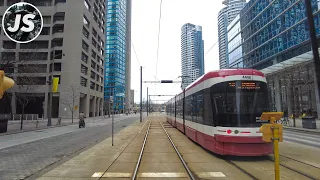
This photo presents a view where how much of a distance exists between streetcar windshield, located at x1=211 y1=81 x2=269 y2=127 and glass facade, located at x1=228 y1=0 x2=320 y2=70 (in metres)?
18.4

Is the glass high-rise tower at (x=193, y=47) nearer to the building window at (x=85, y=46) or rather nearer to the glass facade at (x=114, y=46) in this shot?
the building window at (x=85, y=46)

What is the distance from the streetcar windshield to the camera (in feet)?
25.3

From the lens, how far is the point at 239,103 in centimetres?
788

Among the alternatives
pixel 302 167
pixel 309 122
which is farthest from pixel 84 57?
pixel 302 167

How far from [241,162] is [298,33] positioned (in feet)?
110

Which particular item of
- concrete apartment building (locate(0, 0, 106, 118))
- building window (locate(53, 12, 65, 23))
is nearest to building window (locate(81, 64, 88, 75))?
concrete apartment building (locate(0, 0, 106, 118))

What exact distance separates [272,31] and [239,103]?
3907 centimetres

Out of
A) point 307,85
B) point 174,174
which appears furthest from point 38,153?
point 307,85

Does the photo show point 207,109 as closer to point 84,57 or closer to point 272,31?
point 272,31

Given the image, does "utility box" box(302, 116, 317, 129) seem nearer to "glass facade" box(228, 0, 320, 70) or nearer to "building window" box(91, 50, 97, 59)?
"glass facade" box(228, 0, 320, 70)

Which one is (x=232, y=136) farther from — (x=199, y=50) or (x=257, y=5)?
(x=257, y=5)

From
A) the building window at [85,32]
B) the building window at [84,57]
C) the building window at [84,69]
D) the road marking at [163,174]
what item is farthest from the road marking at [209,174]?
the building window at [85,32]

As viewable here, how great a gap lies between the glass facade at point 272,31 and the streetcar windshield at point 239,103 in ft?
60.4

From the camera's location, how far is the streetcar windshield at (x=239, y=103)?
7.71 meters
